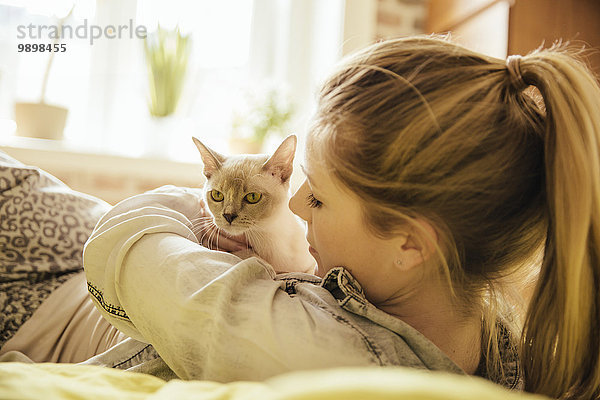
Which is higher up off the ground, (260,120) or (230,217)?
(260,120)

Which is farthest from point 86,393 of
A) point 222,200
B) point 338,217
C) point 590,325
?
point 222,200

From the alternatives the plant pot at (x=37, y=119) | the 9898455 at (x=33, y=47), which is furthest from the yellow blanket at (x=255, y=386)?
the 9898455 at (x=33, y=47)

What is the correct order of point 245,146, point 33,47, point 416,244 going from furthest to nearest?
point 245,146, point 33,47, point 416,244

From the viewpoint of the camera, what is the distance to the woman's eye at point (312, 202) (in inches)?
32.6

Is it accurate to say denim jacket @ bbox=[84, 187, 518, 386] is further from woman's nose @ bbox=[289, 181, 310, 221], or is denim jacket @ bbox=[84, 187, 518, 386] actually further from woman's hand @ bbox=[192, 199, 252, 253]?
woman's hand @ bbox=[192, 199, 252, 253]

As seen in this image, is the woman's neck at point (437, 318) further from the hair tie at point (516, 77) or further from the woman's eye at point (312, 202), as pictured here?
the hair tie at point (516, 77)

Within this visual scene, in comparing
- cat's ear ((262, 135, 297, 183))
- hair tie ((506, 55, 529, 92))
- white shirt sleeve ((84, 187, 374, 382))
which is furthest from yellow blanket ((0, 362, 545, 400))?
cat's ear ((262, 135, 297, 183))

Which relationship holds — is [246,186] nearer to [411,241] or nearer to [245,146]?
[411,241]

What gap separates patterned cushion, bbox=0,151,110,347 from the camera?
1062 mm

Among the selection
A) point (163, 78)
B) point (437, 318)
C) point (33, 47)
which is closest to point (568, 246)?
point (437, 318)

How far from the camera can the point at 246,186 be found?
1.23 m

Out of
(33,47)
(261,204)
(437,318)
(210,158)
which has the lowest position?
(437,318)

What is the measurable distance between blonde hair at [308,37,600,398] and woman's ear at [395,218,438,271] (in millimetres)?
14

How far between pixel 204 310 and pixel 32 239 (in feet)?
2.15
